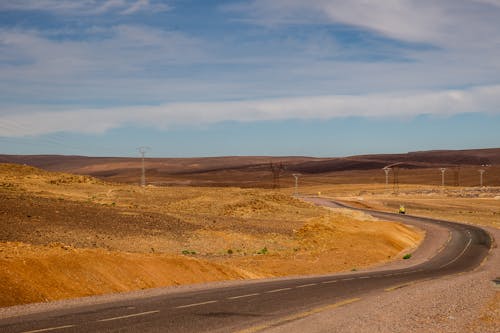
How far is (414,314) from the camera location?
18312 millimetres

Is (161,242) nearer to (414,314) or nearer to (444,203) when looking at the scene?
(414,314)

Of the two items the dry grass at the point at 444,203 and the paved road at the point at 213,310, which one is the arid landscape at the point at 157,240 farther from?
the dry grass at the point at 444,203

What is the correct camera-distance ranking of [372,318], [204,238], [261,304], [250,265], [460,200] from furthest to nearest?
[460,200] → [204,238] → [250,265] → [261,304] → [372,318]

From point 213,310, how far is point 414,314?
577 cm

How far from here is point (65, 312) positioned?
18.2m

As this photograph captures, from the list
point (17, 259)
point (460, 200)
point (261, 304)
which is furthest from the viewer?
point (460, 200)

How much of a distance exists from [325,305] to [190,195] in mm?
76782

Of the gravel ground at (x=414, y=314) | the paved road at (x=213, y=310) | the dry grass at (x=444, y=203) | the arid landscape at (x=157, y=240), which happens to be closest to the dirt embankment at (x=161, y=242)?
the arid landscape at (x=157, y=240)

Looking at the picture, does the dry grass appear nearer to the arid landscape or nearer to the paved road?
the arid landscape

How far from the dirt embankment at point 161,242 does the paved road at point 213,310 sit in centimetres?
421

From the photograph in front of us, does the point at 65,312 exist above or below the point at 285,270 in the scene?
above

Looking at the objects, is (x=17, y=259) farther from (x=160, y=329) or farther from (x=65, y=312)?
(x=160, y=329)

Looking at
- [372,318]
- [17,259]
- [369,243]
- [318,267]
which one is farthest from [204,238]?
[372,318]

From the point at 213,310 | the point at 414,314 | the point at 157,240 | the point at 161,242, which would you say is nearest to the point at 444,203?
the point at 157,240
